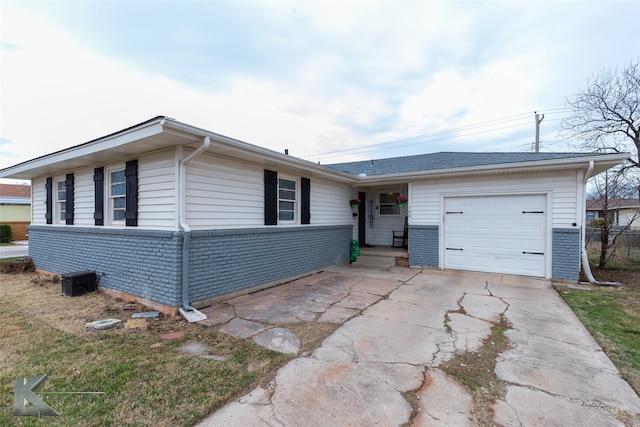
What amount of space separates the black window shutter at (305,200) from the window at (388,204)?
4464mm

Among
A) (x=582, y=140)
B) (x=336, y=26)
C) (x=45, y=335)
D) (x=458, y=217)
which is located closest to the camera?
(x=45, y=335)

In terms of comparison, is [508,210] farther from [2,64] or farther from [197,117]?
[2,64]

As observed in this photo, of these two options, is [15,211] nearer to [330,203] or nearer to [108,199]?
[108,199]

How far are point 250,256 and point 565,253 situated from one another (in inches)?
282

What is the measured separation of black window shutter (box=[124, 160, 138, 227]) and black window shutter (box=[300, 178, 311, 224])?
3.49m

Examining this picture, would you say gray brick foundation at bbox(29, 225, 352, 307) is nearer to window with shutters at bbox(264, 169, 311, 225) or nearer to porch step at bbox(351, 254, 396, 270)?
window with shutters at bbox(264, 169, 311, 225)

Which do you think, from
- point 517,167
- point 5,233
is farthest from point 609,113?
point 5,233

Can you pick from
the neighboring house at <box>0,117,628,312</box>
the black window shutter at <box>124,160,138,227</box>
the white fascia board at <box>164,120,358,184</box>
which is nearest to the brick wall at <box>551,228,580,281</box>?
the neighboring house at <box>0,117,628,312</box>

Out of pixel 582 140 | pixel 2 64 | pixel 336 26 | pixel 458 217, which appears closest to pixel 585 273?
pixel 458 217

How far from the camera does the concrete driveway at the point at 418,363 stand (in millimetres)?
2113

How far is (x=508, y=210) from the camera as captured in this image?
712 centimetres

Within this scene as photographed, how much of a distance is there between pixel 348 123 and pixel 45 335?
12.3 m

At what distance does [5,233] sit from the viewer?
16.3 m

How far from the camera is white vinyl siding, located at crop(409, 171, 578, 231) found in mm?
6473
